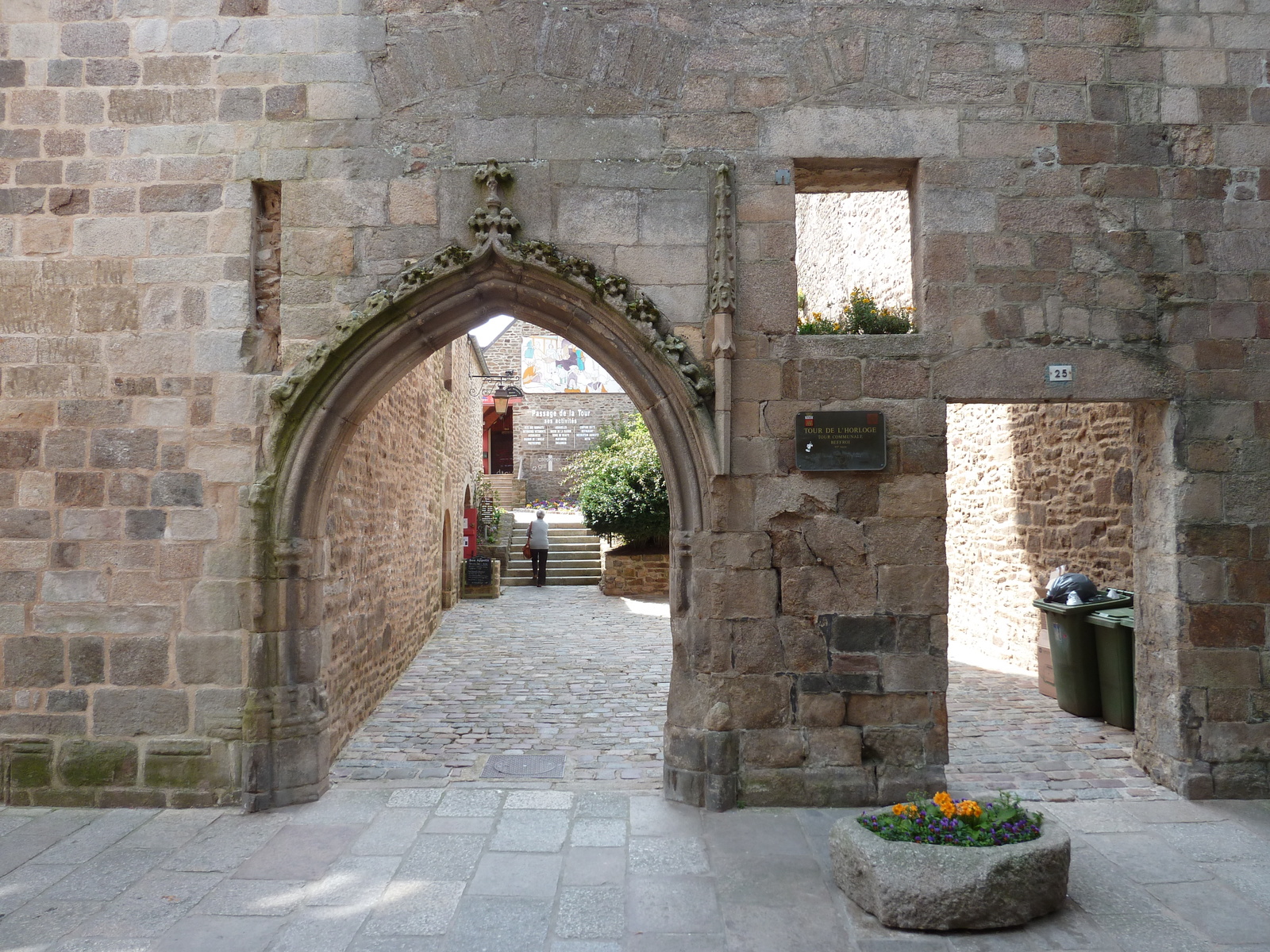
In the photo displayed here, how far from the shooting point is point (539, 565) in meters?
15.8

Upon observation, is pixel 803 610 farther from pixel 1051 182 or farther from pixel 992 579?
pixel 992 579

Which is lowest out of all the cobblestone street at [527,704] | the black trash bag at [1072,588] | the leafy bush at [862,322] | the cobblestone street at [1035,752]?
the cobblestone street at [527,704]

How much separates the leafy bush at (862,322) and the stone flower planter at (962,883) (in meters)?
2.62

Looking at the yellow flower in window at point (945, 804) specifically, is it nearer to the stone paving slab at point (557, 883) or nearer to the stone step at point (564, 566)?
the stone paving slab at point (557, 883)

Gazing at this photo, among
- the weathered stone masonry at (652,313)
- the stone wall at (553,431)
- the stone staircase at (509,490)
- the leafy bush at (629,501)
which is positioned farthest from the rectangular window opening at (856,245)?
the stone wall at (553,431)

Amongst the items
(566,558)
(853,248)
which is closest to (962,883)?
(853,248)

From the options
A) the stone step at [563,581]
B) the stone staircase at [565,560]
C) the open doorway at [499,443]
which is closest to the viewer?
the stone step at [563,581]

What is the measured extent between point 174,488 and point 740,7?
406 centimetres

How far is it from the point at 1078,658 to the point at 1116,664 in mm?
338

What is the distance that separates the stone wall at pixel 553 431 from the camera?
27.3 meters

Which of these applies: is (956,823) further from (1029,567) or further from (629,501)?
(629,501)

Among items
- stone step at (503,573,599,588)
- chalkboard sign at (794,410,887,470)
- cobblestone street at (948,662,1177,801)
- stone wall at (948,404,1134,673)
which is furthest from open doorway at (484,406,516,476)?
chalkboard sign at (794,410,887,470)

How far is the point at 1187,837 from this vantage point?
3.85 metres

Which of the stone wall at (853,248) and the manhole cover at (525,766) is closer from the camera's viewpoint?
the manhole cover at (525,766)
